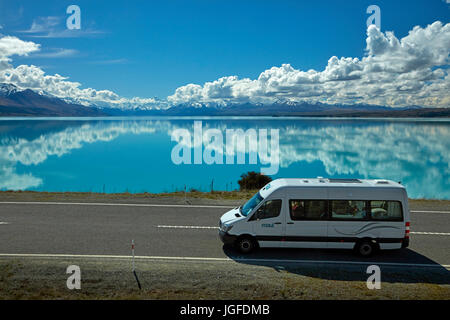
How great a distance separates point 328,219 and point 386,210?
1987 millimetres

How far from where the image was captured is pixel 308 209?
11.4 m

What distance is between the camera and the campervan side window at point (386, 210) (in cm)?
1127

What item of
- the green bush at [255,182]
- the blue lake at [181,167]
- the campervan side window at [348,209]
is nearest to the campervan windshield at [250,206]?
the campervan side window at [348,209]

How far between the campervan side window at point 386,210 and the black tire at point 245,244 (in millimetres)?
4218

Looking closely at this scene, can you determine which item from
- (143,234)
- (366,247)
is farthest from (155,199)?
(366,247)

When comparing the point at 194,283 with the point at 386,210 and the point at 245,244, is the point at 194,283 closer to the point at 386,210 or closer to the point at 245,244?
the point at 245,244

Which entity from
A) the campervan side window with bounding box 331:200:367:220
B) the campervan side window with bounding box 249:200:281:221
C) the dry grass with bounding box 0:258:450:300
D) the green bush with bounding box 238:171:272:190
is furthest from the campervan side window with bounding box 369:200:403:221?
the green bush with bounding box 238:171:272:190

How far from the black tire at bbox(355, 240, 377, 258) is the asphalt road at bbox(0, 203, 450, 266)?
0.93 feet

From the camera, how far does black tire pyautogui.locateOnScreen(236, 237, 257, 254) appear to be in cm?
1158

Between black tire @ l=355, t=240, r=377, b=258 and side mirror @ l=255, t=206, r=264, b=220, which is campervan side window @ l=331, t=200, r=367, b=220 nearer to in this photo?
black tire @ l=355, t=240, r=377, b=258

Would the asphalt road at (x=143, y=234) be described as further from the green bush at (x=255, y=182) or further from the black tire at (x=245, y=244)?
the green bush at (x=255, y=182)
